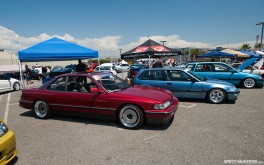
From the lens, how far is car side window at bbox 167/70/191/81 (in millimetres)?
6834

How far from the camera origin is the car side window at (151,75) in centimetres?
721

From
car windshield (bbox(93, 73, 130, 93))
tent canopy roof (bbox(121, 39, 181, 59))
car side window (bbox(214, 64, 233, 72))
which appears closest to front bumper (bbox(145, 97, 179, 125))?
car windshield (bbox(93, 73, 130, 93))

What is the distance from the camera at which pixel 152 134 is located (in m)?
4.05

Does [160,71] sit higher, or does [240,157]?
[160,71]

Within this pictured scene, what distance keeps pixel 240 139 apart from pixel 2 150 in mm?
4197

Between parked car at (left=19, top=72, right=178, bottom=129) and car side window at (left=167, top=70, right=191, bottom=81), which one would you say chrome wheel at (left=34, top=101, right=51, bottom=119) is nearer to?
parked car at (left=19, top=72, right=178, bottom=129)

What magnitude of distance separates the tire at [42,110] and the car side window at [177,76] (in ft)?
14.4

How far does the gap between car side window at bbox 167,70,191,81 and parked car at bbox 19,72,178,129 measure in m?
2.13

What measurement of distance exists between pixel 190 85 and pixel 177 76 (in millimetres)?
595

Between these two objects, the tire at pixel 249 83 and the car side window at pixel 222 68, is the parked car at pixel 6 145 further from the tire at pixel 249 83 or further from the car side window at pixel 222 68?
the tire at pixel 249 83

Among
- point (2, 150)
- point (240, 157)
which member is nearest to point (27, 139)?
point (2, 150)

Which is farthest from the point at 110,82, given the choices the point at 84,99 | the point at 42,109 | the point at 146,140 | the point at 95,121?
the point at 42,109

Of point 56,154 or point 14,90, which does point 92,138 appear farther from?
point 14,90

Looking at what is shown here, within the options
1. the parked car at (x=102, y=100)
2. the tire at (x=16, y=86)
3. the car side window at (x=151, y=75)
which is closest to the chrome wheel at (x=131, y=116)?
the parked car at (x=102, y=100)
